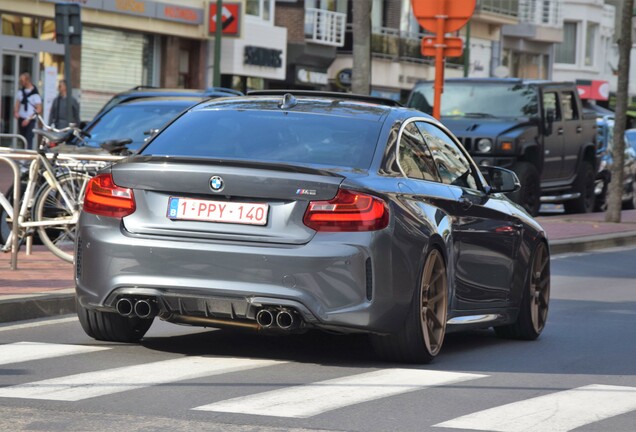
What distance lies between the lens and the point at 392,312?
8.70 meters

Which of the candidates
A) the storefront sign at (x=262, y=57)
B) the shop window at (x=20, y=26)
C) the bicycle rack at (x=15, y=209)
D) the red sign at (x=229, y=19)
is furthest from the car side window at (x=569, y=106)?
the storefront sign at (x=262, y=57)

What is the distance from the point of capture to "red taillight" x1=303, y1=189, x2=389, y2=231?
335 inches

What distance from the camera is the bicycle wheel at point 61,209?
1393 centimetres

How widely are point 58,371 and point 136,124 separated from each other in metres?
9.57

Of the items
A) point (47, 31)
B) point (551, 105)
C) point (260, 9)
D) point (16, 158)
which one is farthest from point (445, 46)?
point (260, 9)

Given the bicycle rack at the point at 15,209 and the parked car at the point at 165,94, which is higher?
the parked car at the point at 165,94

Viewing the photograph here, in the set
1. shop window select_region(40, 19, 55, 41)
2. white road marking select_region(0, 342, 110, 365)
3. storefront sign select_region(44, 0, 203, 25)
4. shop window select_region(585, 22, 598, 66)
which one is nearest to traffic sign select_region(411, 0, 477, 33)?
white road marking select_region(0, 342, 110, 365)

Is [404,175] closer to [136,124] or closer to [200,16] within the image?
[136,124]

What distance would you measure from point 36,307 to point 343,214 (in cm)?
335

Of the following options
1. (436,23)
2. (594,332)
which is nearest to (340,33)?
(436,23)

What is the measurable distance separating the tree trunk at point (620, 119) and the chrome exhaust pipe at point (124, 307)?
17876mm

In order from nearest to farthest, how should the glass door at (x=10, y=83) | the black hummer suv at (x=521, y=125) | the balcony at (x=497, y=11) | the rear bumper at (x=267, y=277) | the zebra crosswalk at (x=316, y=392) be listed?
the zebra crosswalk at (x=316, y=392) < the rear bumper at (x=267, y=277) < the black hummer suv at (x=521, y=125) < the glass door at (x=10, y=83) < the balcony at (x=497, y=11)

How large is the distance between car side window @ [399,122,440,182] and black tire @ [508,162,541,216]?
13.9 meters

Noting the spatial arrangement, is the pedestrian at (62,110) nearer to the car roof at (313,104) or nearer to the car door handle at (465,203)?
the car roof at (313,104)
